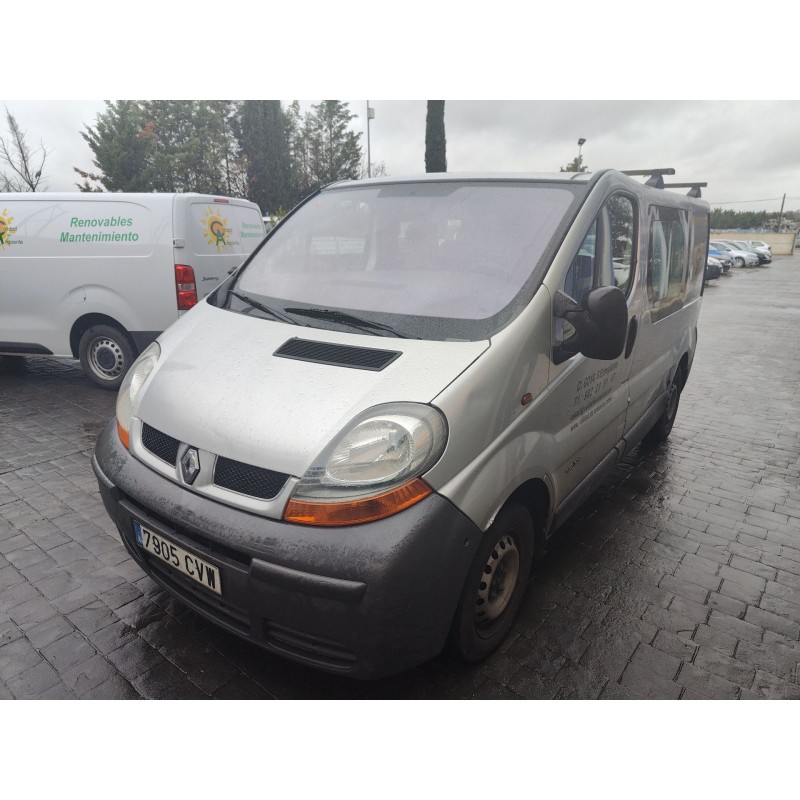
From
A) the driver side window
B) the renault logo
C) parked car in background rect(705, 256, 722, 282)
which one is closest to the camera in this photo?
the renault logo

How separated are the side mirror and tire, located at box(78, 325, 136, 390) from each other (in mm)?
5252

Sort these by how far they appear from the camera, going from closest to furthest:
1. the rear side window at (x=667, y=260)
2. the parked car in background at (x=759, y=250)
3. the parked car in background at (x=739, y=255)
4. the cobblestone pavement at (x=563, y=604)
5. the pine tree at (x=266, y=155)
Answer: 1. the cobblestone pavement at (x=563, y=604)
2. the rear side window at (x=667, y=260)
3. the parked car in background at (x=739, y=255)
4. the parked car in background at (x=759, y=250)
5. the pine tree at (x=266, y=155)

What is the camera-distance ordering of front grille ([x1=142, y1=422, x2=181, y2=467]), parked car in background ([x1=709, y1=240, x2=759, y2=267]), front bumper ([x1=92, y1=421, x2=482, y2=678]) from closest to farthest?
front bumper ([x1=92, y1=421, x2=482, y2=678])
front grille ([x1=142, y1=422, x2=181, y2=467])
parked car in background ([x1=709, y1=240, x2=759, y2=267])

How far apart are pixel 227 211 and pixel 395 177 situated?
13.5ft

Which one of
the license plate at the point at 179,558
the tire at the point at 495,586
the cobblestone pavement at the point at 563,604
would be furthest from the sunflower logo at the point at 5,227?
the tire at the point at 495,586

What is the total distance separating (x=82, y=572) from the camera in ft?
9.95

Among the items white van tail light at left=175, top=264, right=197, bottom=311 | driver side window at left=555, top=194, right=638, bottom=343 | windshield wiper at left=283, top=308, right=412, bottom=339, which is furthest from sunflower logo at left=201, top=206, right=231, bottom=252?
driver side window at left=555, top=194, right=638, bottom=343

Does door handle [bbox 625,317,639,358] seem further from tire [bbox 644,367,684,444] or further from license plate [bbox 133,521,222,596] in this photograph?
license plate [bbox 133,521,222,596]

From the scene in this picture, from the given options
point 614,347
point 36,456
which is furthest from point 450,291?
point 36,456

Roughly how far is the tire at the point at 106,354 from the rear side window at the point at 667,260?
17.0 ft

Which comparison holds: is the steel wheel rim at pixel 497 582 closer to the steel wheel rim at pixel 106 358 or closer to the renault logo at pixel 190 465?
the renault logo at pixel 190 465

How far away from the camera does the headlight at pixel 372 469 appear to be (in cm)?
186

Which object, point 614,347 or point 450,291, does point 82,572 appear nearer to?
point 450,291

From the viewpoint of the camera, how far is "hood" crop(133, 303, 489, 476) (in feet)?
6.48
